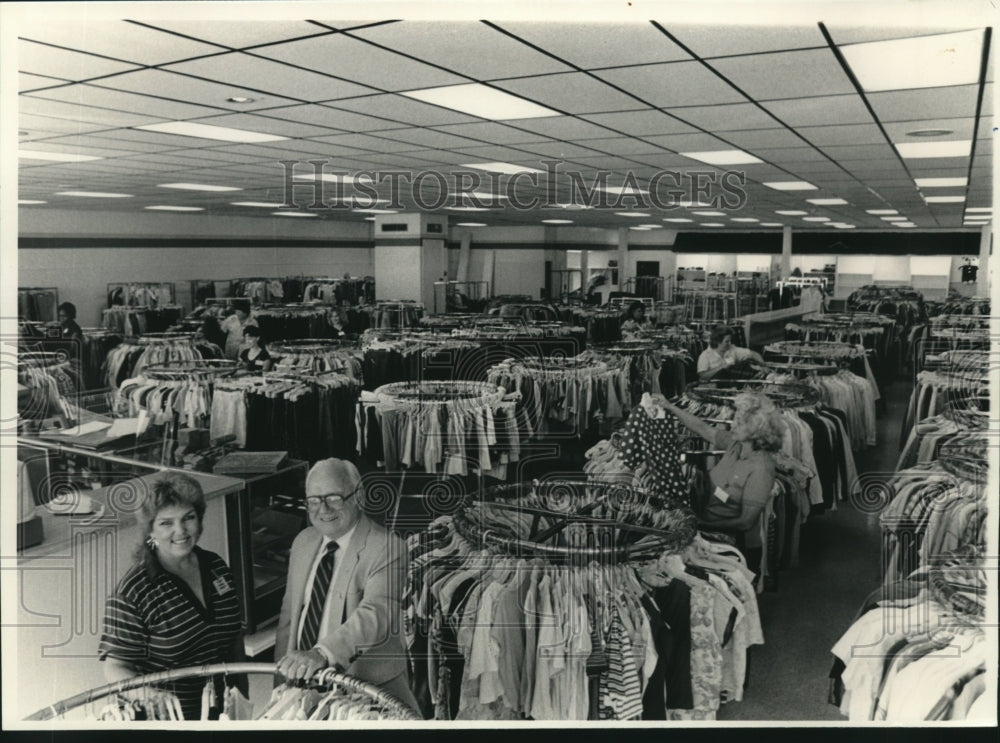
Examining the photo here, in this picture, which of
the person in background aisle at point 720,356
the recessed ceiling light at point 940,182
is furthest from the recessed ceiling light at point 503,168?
the recessed ceiling light at point 940,182

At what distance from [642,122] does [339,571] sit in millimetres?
3554

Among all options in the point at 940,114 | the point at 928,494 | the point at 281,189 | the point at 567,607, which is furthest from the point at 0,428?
the point at 281,189

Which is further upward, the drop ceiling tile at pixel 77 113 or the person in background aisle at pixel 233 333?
the drop ceiling tile at pixel 77 113

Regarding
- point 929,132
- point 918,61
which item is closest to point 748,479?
point 918,61

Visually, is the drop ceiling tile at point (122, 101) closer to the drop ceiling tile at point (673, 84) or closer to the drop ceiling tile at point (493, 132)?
the drop ceiling tile at point (493, 132)

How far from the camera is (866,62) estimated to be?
3.57 meters

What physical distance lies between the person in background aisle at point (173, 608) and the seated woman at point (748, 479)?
236cm

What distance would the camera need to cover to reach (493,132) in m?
5.52

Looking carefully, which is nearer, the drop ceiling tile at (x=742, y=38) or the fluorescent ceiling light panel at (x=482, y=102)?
the drop ceiling tile at (x=742, y=38)

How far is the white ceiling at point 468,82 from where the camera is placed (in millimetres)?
3156

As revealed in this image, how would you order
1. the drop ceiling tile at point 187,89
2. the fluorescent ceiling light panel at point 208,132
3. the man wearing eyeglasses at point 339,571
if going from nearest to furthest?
the man wearing eyeglasses at point 339,571, the drop ceiling tile at point 187,89, the fluorescent ceiling light panel at point 208,132

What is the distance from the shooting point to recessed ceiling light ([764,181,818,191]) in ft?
29.5

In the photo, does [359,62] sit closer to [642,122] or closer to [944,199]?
[642,122]

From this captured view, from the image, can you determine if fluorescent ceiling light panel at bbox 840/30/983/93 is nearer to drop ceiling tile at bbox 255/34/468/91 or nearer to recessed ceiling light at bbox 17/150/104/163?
drop ceiling tile at bbox 255/34/468/91
